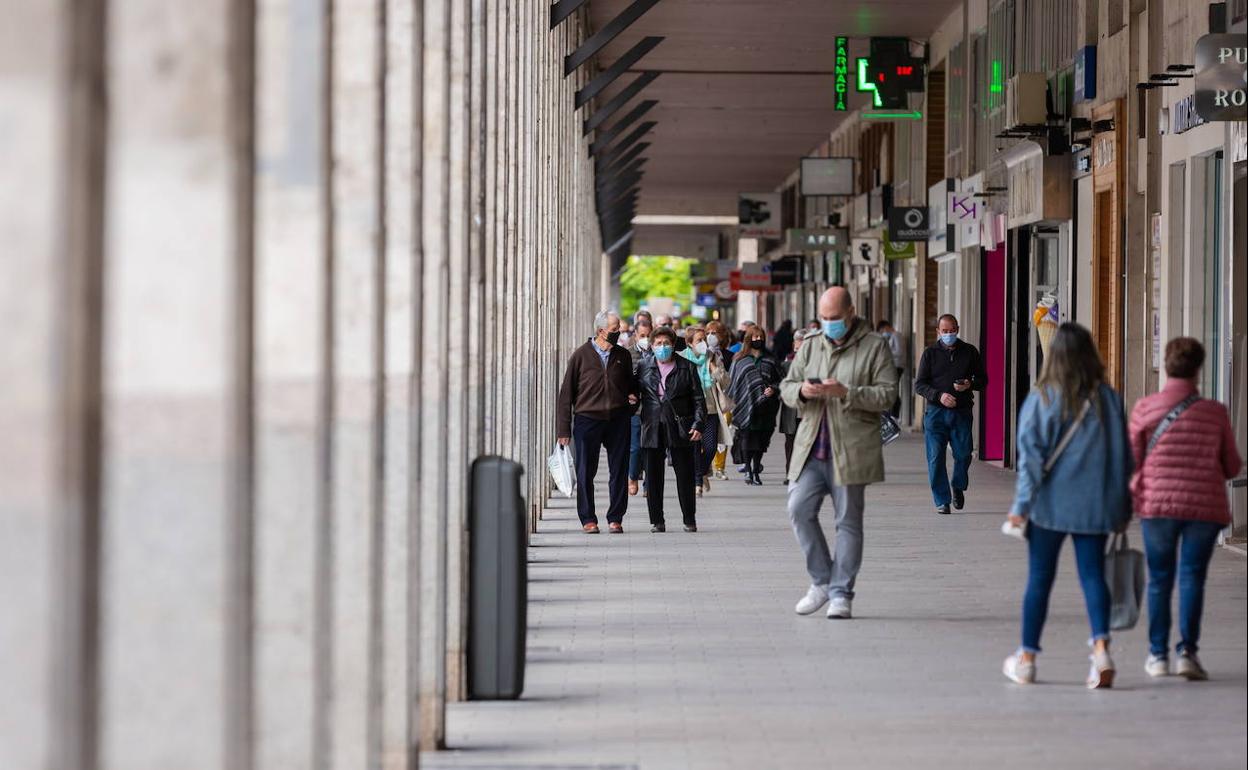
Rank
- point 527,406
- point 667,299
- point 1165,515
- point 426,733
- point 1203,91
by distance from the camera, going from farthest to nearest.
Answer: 1. point 667,299
2. point 527,406
3. point 1203,91
4. point 1165,515
5. point 426,733

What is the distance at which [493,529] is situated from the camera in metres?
8.86

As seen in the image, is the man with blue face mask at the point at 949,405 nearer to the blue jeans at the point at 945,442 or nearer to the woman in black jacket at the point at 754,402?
the blue jeans at the point at 945,442

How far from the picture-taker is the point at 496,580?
8797 millimetres

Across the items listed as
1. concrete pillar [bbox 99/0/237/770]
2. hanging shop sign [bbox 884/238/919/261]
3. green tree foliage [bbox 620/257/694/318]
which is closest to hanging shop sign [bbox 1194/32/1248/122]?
concrete pillar [bbox 99/0/237/770]

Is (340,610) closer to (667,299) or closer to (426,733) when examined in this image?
(426,733)

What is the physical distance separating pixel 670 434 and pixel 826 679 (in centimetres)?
835

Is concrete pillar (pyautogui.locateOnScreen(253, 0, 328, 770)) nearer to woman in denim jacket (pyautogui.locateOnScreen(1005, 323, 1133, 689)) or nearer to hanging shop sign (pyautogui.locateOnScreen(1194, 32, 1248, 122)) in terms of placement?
woman in denim jacket (pyautogui.locateOnScreen(1005, 323, 1133, 689))

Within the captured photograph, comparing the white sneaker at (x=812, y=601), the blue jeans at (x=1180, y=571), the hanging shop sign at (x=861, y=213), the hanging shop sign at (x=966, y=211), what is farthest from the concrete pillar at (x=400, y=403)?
the hanging shop sign at (x=861, y=213)

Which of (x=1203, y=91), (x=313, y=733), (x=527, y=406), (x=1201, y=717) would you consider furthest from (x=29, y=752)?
(x=527, y=406)

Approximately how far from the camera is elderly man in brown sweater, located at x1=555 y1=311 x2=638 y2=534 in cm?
1773

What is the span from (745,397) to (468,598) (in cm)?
1596

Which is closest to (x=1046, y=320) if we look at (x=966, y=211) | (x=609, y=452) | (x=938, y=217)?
(x=966, y=211)

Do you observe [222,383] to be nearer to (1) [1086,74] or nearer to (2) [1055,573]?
(2) [1055,573]

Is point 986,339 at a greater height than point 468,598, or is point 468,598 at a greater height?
point 986,339
